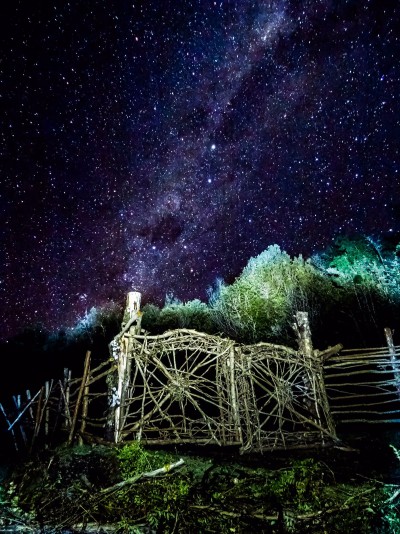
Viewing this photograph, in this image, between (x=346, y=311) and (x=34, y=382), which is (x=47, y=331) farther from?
(x=346, y=311)

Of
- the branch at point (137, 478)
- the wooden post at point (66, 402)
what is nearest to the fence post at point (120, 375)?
the wooden post at point (66, 402)

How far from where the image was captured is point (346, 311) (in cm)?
2012

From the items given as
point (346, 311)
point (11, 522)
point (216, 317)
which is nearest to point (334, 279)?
point (346, 311)

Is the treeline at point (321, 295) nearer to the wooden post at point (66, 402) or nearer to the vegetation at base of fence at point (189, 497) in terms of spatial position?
the wooden post at point (66, 402)

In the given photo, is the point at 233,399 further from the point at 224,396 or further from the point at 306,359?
the point at 306,359

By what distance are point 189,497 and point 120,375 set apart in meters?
3.51

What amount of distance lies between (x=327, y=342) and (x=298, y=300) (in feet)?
10.5

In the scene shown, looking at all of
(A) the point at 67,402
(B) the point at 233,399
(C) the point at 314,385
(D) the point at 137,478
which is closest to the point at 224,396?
(B) the point at 233,399

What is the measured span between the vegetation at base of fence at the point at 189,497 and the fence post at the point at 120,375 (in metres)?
0.85

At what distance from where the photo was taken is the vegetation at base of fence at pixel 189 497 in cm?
408

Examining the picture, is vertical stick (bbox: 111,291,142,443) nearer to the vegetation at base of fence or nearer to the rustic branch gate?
the rustic branch gate

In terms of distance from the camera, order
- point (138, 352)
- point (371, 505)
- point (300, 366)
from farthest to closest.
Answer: point (300, 366) < point (138, 352) < point (371, 505)

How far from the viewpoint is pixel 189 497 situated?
474 cm

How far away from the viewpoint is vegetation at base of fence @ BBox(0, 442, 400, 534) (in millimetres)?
4078
